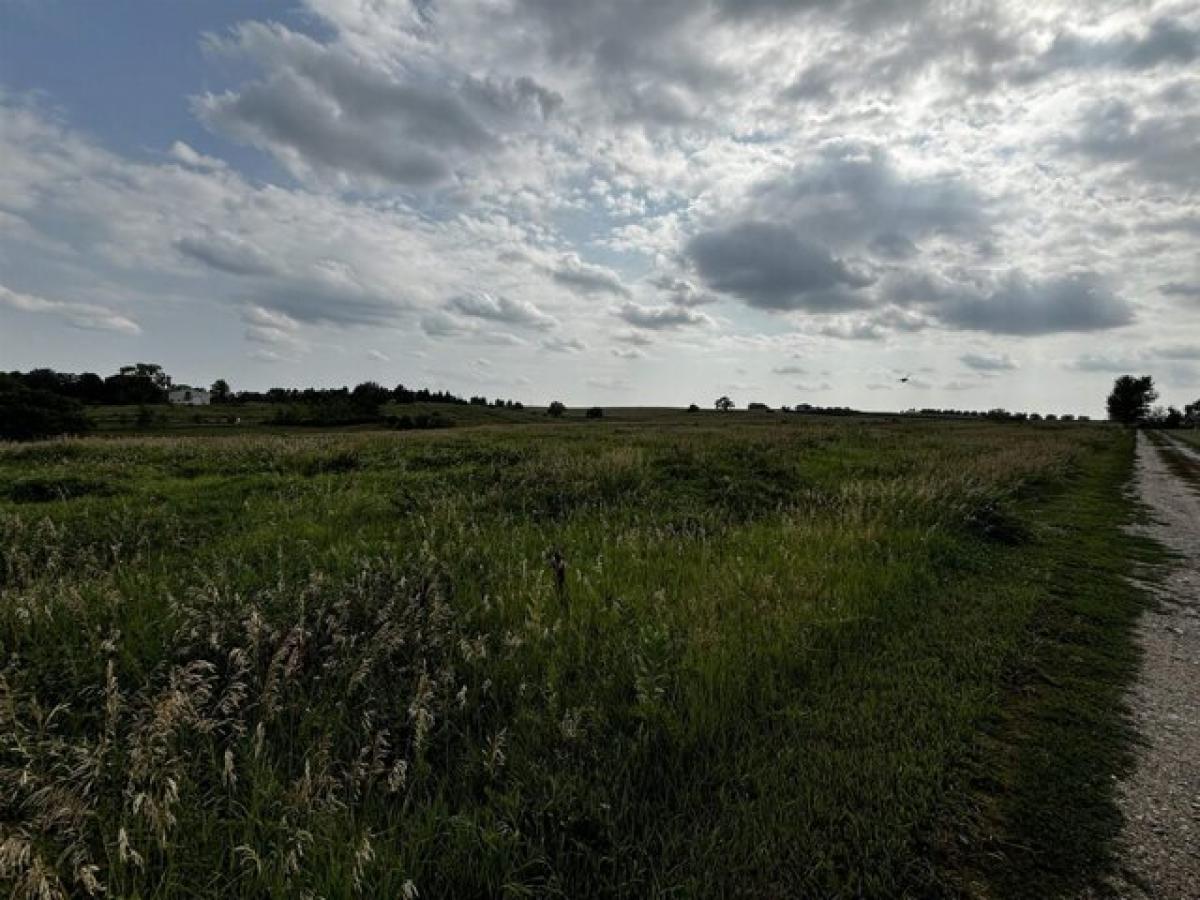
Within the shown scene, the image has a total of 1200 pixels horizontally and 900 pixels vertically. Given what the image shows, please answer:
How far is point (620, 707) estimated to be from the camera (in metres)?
4.27

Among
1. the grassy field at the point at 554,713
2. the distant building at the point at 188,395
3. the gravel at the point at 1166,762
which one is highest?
the distant building at the point at 188,395

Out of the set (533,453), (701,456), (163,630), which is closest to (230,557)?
(163,630)

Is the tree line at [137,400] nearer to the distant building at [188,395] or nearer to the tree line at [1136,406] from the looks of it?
the distant building at [188,395]

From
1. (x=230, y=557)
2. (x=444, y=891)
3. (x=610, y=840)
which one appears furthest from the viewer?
(x=230, y=557)

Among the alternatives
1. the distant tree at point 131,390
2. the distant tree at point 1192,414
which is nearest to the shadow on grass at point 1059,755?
the distant tree at point 131,390

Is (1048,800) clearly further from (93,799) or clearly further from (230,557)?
(230,557)

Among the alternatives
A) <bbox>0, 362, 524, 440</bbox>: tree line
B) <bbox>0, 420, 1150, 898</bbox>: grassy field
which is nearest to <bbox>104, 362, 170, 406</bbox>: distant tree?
<bbox>0, 362, 524, 440</bbox>: tree line

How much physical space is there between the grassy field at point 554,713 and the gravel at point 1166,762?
166 mm

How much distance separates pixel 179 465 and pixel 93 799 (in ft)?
55.3

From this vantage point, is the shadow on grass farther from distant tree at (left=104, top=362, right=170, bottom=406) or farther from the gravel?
distant tree at (left=104, top=362, right=170, bottom=406)

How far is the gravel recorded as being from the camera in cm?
314

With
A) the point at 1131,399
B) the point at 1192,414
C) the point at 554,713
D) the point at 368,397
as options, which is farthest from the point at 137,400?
the point at 1192,414

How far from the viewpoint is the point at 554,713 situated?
4.05m

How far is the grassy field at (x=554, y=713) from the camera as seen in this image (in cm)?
290
